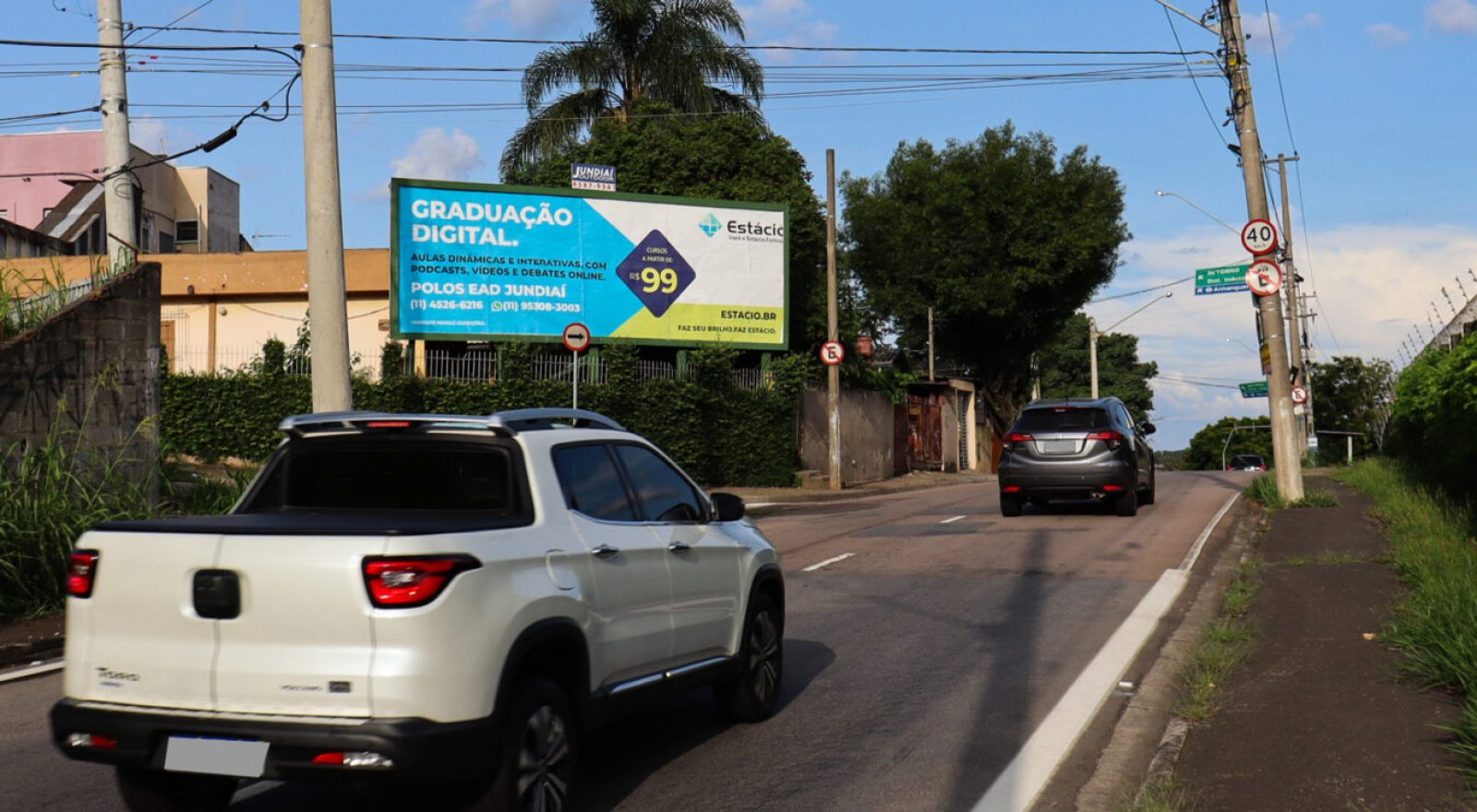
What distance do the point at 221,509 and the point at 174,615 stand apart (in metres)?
9.24

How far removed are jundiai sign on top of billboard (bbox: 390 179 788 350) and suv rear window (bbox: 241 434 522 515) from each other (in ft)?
77.4

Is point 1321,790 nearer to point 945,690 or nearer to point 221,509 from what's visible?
point 945,690

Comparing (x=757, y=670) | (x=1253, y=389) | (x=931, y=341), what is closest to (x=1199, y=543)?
(x=757, y=670)

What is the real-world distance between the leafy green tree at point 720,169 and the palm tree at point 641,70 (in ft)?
3.85

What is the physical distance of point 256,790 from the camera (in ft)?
Result: 20.3

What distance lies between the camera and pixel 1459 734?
6.05 metres

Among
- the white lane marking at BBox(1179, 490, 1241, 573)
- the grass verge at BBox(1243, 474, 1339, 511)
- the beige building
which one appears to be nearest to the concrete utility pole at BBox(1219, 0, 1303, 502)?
the grass verge at BBox(1243, 474, 1339, 511)

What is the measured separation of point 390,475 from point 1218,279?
4229 cm

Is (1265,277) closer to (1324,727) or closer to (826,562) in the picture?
(826,562)

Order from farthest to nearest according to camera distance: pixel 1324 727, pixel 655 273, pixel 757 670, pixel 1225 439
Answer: pixel 1225 439
pixel 655 273
pixel 757 670
pixel 1324 727

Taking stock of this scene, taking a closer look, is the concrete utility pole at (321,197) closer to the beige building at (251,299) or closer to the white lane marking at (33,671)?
the white lane marking at (33,671)

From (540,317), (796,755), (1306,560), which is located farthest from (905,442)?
(796,755)

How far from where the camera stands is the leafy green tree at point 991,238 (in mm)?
49625

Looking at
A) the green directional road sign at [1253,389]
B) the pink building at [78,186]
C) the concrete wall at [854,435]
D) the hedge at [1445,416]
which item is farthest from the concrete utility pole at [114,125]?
the green directional road sign at [1253,389]
